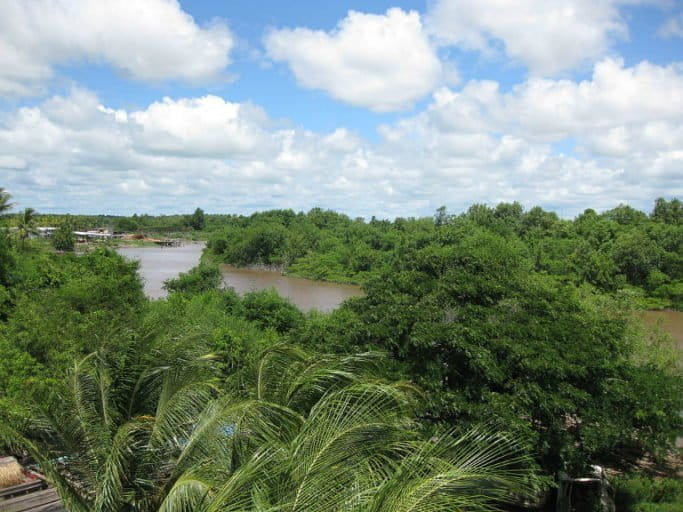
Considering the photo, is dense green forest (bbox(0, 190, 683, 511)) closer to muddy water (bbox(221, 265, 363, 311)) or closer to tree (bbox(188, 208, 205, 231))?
muddy water (bbox(221, 265, 363, 311))

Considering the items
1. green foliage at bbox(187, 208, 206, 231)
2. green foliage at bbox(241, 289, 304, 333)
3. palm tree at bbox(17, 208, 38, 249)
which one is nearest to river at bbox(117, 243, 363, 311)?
palm tree at bbox(17, 208, 38, 249)

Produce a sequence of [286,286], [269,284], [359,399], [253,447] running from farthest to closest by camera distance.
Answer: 1. [269,284]
2. [286,286]
3. [253,447]
4. [359,399]

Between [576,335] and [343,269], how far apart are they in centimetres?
5471

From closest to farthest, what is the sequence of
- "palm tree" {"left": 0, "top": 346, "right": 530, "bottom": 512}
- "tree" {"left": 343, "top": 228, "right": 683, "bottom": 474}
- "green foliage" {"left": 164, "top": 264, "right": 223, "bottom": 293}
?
"palm tree" {"left": 0, "top": 346, "right": 530, "bottom": 512}, "tree" {"left": 343, "top": 228, "right": 683, "bottom": 474}, "green foliage" {"left": 164, "top": 264, "right": 223, "bottom": 293}

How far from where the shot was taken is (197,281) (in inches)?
1464

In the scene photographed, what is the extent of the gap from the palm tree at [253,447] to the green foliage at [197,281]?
101 feet

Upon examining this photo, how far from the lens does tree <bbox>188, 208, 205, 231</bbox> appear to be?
154 m

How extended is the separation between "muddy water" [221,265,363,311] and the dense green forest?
24243mm

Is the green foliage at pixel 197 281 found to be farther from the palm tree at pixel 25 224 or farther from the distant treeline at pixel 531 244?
the palm tree at pixel 25 224

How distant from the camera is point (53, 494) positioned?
9.24m

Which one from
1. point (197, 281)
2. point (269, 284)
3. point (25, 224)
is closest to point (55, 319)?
point (197, 281)

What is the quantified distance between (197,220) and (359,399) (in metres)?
156

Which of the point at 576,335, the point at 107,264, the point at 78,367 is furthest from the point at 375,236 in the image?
the point at 78,367

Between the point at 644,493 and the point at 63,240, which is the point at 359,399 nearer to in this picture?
the point at 644,493
